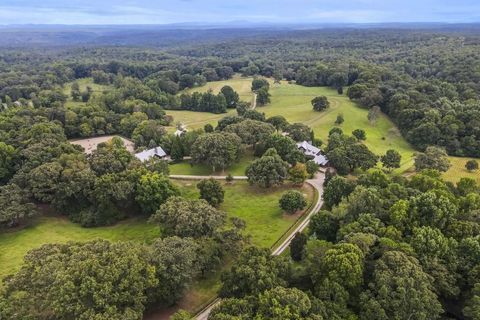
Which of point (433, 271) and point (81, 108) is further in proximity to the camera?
point (81, 108)

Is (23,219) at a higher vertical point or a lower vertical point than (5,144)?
lower

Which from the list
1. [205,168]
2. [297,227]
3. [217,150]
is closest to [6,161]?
[205,168]

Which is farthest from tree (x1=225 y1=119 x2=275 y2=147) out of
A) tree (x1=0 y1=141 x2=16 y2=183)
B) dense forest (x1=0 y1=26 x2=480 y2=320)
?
tree (x1=0 y1=141 x2=16 y2=183)

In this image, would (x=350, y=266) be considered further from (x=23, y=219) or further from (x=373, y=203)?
(x=23, y=219)

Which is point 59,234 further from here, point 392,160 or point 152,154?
point 392,160

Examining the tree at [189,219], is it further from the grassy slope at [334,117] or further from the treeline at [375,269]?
the grassy slope at [334,117]

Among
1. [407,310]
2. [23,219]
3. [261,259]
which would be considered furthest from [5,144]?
[407,310]
